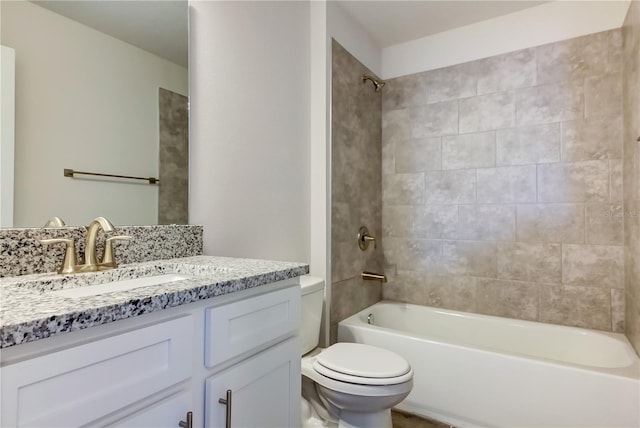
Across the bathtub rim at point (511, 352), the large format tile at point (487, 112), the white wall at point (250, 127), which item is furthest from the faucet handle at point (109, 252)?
the large format tile at point (487, 112)

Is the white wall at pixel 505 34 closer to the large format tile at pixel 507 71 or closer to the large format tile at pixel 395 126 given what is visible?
the large format tile at pixel 507 71

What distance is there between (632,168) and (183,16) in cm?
225

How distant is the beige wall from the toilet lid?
→ 1181mm

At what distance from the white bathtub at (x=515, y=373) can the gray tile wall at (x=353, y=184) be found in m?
0.19

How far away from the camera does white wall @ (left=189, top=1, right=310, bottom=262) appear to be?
5.03 ft

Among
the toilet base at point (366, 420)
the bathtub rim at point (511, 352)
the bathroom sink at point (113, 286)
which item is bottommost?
the toilet base at point (366, 420)

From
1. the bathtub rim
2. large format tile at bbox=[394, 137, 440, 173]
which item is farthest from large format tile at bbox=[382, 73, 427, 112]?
the bathtub rim

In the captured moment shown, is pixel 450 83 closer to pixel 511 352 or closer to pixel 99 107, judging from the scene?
pixel 511 352

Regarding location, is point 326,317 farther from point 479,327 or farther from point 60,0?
point 60,0

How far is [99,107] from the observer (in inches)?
47.9

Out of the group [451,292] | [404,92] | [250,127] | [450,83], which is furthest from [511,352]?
[404,92]

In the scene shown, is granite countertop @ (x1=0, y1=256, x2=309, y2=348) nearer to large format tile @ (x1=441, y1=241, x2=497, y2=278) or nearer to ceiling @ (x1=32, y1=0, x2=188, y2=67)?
ceiling @ (x1=32, y1=0, x2=188, y2=67)

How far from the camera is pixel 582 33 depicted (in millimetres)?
2105

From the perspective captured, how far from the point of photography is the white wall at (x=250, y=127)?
1.53 meters
